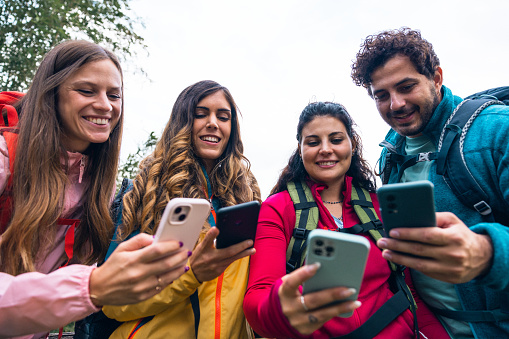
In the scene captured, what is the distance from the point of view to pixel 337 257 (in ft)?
4.49

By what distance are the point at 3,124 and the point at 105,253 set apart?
1.30m

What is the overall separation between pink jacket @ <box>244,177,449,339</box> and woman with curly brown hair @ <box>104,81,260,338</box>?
23 cm

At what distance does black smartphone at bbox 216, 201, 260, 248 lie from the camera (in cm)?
171

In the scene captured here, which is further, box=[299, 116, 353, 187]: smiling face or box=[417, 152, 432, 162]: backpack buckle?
box=[299, 116, 353, 187]: smiling face

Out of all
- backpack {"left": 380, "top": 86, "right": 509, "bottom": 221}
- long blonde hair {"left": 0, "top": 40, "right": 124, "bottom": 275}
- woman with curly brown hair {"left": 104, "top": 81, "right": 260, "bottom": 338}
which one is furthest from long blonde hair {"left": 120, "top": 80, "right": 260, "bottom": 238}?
backpack {"left": 380, "top": 86, "right": 509, "bottom": 221}

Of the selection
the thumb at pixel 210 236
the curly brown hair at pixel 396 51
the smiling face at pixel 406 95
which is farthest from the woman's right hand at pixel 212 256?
the curly brown hair at pixel 396 51

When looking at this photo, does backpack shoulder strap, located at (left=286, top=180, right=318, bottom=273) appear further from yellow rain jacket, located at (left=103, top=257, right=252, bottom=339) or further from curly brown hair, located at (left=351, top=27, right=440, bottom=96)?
curly brown hair, located at (left=351, top=27, right=440, bottom=96)

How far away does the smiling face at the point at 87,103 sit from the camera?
2480 mm

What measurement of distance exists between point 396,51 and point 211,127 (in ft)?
6.18

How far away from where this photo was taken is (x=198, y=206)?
1569 mm

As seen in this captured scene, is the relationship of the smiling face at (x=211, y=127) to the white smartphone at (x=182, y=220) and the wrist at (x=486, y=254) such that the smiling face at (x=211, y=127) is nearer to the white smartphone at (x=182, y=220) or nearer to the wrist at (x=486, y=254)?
the white smartphone at (x=182, y=220)

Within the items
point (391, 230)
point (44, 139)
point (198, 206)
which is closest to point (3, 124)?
point (44, 139)

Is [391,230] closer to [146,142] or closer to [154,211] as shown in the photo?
[154,211]

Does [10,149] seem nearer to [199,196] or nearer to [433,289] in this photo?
[199,196]
